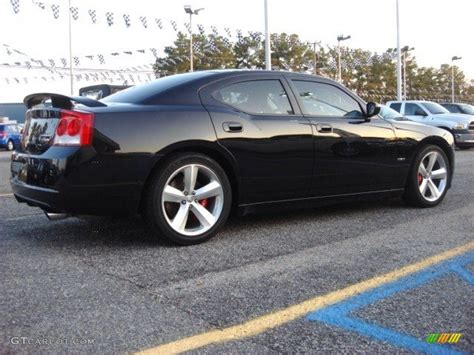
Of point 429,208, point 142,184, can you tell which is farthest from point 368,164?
point 142,184

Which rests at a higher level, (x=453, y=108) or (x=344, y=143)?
(x=453, y=108)

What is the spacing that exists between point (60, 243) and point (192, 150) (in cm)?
133

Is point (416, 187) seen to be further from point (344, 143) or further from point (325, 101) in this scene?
point (325, 101)

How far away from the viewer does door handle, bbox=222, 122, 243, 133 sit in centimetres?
443

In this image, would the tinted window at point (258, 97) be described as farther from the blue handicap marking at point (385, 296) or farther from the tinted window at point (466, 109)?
the tinted window at point (466, 109)

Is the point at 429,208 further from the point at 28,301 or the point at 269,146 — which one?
the point at 28,301

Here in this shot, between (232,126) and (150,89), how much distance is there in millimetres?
798

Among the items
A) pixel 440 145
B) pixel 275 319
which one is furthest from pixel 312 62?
pixel 275 319

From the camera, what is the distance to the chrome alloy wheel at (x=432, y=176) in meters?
5.96

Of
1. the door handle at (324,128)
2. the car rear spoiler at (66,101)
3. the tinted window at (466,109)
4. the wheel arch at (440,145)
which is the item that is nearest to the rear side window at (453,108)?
the tinted window at (466,109)

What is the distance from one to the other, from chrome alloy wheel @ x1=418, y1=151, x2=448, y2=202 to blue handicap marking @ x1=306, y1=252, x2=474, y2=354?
2.09 meters

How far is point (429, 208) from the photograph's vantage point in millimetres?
5992

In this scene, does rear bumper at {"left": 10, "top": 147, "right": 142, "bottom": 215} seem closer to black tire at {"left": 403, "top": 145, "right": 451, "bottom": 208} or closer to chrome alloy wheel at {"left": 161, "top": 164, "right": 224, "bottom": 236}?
chrome alloy wheel at {"left": 161, "top": 164, "right": 224, "bottom": 236}

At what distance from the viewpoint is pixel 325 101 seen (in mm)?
5262
